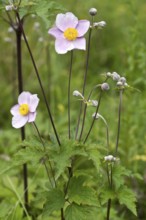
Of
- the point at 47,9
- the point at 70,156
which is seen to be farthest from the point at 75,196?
the point at 47,9

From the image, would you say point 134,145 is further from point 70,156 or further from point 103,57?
point 103,57

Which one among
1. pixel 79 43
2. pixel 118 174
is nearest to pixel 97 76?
pixel 118 174

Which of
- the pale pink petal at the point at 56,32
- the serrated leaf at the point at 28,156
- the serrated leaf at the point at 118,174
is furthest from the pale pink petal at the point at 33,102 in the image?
the serrated leaf at the point at 118,174

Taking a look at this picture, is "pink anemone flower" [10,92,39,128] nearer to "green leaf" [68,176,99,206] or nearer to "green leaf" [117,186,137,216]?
"green leaf" [68,176,99,206]

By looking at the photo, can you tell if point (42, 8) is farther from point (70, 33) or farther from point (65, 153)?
point (65, 153)

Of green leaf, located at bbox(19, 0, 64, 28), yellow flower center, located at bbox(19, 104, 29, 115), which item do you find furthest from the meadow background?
yellow flower center, located at bbox(19, 104, 29, 115)

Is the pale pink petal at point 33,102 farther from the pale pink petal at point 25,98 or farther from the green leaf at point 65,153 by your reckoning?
the green leaf at point 65,153
